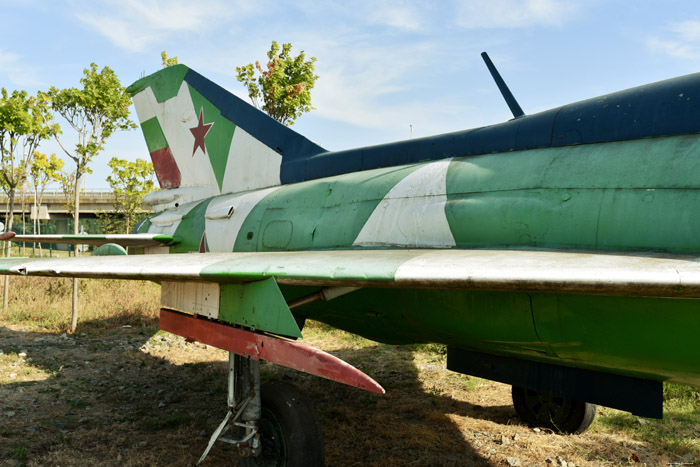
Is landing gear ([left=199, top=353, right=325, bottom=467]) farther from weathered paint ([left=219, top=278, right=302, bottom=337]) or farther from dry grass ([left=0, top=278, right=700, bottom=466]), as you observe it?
dry grass ([left=0, top=278, right=700, bottom=466])

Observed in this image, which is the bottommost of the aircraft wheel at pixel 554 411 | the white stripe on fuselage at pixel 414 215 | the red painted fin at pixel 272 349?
the aircraft wheel at pixel 554 411

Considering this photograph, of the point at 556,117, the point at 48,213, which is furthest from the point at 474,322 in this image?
the point at 48,213

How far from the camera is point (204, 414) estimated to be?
19.3 feet

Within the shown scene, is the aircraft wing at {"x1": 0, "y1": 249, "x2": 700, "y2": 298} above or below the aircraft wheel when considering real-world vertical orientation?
above

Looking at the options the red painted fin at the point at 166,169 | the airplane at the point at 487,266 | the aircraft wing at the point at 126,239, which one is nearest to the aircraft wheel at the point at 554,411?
the airplane at the point at 487,266

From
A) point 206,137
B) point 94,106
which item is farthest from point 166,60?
point 206,137

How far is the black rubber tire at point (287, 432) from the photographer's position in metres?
3.78

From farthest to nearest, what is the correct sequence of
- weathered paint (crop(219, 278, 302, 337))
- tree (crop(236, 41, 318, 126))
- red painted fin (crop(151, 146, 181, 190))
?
tree (crop(236, 41, 318, 126)) < red painted fin (crop(151, 146, 181, 190)) < weathered paint (crop(219, 278, 302, 337))

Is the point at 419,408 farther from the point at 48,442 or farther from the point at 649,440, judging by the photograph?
the point at 48,442

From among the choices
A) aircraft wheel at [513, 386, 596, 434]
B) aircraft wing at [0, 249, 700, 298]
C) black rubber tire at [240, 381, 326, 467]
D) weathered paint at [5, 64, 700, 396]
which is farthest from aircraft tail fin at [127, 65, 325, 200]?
aircraft wheel at [513, 386, 596, 434]

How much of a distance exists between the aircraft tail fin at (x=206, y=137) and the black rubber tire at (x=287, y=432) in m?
2.80

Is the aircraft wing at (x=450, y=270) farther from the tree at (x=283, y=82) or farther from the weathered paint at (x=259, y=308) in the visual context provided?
the tree at (x=283, y=82)

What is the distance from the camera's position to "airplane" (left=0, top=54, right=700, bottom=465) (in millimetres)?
2619

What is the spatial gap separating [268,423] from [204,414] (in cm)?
221
